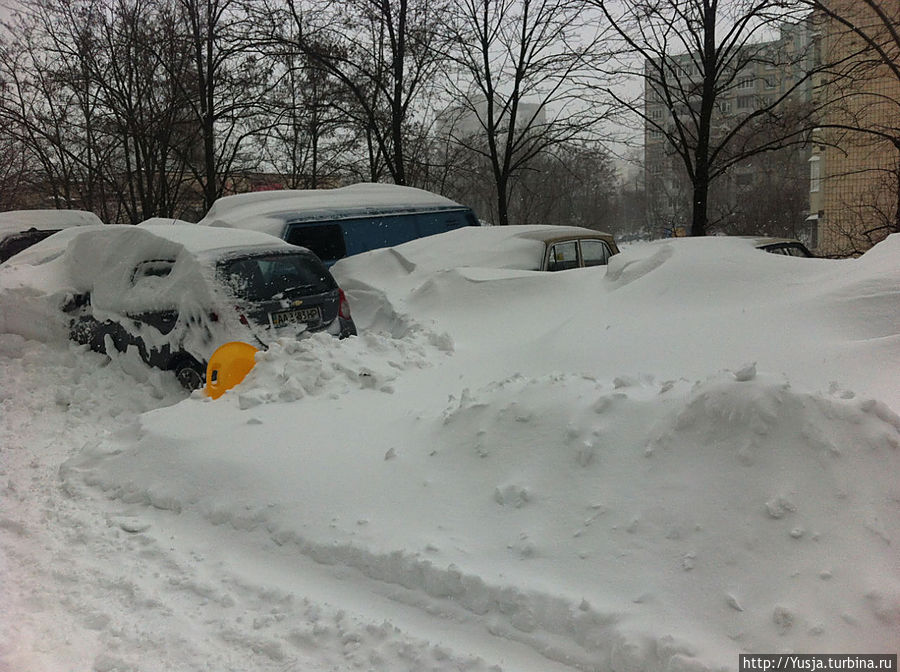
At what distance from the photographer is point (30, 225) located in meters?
12.8

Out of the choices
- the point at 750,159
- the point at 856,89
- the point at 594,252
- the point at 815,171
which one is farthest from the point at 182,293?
the point at 815,171

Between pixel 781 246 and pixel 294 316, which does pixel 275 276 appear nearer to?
pixel 294 316

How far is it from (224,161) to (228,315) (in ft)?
51.5

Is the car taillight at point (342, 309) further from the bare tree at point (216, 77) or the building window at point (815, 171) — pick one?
the building window at point (815, 171)

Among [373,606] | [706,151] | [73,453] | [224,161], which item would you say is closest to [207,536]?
[373,606]

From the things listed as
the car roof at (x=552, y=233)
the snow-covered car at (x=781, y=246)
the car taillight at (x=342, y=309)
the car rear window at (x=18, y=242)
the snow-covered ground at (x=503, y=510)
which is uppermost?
the car rear window at (x=18, y=242)

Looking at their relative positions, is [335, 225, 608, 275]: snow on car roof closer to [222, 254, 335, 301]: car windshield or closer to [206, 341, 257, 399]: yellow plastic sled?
[222, 254, 335, 301]: car windshield

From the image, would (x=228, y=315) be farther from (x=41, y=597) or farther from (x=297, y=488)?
(x=41, y=597)

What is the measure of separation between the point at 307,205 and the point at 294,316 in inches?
164

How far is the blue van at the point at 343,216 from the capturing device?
360 inches

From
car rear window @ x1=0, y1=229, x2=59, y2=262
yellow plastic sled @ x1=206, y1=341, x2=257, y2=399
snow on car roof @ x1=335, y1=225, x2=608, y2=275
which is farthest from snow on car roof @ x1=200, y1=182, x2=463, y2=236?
car rear window @ x1=0, y1=229, x2=59, y2=262

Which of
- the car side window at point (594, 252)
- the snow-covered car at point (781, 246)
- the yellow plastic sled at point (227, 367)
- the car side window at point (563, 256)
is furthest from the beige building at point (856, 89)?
the yellow plastic sled at point (227, 367)

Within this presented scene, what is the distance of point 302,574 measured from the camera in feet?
10.2

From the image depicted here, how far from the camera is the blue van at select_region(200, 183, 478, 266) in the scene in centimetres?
915
